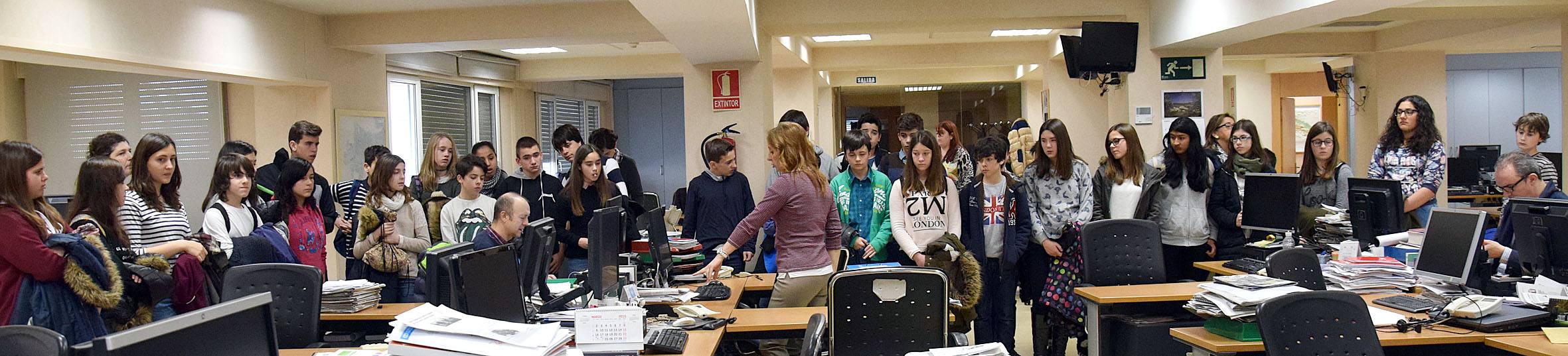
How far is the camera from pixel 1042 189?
5.53 metres

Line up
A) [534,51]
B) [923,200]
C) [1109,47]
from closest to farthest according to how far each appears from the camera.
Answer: [923,200]
[1109,47]
[534,51]

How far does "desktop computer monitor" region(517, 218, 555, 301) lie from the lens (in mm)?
3555

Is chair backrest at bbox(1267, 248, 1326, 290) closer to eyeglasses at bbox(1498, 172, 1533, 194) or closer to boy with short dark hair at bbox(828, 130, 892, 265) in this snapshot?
eyeglasses at bbox(1498, 172, 1533, 194)

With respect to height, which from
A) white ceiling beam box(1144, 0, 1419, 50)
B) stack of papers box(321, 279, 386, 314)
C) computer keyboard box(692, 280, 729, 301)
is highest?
white ceiling beam box(1144, 0, 1419, 50)

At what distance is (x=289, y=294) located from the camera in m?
3.88

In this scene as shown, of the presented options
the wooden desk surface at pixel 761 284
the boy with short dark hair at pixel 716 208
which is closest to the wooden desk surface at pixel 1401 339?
the wooden desk surface at pixel 761 284

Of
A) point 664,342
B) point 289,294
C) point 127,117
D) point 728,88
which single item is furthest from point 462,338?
point 127,117

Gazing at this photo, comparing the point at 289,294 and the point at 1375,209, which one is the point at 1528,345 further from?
the point at 289,294

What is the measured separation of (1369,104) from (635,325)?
1072 cm

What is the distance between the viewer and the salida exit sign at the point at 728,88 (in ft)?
26.9

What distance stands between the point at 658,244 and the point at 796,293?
70 centimetres

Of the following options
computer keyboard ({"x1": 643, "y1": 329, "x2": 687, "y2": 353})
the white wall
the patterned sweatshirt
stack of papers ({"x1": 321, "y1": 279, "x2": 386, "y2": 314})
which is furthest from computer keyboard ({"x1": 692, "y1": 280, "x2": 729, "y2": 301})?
the white wall

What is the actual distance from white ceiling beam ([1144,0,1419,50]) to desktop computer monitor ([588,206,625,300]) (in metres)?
4.09

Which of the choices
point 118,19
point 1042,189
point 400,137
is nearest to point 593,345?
point 1042,189
